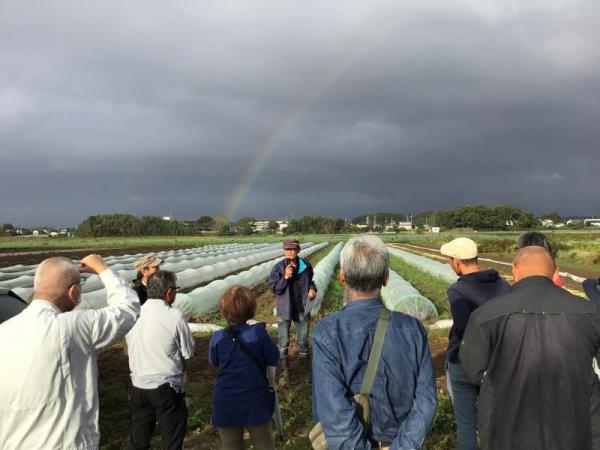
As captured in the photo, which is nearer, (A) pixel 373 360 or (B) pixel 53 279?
(A) pixel 373 360

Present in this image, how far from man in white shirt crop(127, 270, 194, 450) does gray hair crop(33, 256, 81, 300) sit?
1.18 m

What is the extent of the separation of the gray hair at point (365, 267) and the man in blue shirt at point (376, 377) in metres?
0.02

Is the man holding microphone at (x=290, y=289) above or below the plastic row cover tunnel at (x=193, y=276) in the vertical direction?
above

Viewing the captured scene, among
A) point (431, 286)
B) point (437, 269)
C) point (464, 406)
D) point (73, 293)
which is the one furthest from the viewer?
point (437, 269)

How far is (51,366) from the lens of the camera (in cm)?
211

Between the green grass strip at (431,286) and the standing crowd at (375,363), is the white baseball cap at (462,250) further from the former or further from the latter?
the green grass strip at (431,286)

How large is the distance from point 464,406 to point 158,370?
220 centimetres

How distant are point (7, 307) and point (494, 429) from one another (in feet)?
11.7

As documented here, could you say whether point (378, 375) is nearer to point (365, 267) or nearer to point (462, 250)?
point (365, 267)

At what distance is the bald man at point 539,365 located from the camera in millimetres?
2244

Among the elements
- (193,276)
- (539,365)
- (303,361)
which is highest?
(539,365)

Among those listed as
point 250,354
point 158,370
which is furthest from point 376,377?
point 158,370

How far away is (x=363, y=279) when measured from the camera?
7.06ft

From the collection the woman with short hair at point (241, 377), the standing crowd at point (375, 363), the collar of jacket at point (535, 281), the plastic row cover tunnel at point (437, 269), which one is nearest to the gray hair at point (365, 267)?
the standing crowd at point (375, 363)
